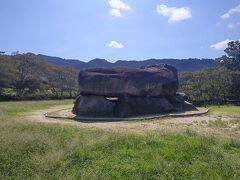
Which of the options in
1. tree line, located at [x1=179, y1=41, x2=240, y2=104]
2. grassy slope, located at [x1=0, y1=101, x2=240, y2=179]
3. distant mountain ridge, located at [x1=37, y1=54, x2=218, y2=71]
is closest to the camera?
grassy slope, located at [x1=0, y1=101, x2=240, y2=179]

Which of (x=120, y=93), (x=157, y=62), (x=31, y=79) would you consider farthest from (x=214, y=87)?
(x=157, y=62)

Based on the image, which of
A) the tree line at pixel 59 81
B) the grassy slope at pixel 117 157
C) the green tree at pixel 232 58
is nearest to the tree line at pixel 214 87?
the tree line at pixel 59 81

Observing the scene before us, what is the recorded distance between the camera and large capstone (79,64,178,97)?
25.5 m

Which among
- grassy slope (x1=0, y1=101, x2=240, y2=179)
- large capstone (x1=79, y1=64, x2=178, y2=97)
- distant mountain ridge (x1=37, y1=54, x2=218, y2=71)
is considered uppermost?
distant mountain ridge (x1=37, y1=54, x2=218, y2=71)

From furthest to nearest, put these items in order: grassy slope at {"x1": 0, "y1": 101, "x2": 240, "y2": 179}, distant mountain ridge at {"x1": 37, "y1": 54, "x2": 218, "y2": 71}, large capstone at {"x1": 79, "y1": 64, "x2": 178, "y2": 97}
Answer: distant mountain ridge at {"x1": 37, "y1": 54, "x2": 218, "y2": 71} < large capstone at {"x1": 79, "y1": 64, "x2": 178, "y2": 97} < grassy slope at {"x1": 0, "y1": 101, "x2": 240, "y2": 179}

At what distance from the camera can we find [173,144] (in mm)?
11500

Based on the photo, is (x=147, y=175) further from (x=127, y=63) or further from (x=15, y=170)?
(x=127, y=63)

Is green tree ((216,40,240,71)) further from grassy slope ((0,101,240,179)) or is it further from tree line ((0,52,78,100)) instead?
grassy slope ((0,101,240,179))

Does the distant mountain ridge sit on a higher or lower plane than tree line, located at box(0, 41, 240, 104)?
higher

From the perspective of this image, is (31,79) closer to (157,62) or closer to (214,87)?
(214,87)

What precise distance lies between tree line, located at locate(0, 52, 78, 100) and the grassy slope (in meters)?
39.3

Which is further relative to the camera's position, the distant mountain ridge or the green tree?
the distant mountain ridge

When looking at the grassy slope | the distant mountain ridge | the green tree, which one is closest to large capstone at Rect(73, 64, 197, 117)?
the grassy slope

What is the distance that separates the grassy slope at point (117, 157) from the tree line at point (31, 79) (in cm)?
3931
